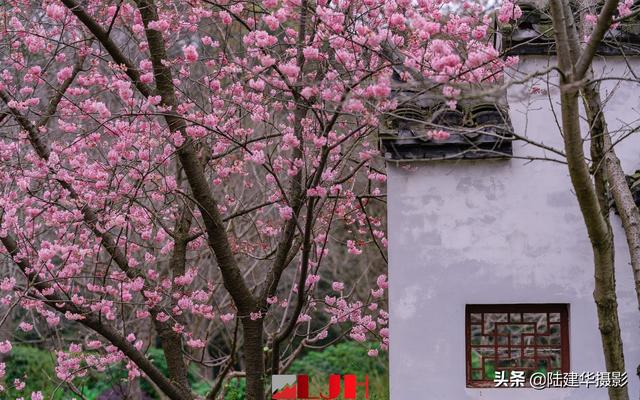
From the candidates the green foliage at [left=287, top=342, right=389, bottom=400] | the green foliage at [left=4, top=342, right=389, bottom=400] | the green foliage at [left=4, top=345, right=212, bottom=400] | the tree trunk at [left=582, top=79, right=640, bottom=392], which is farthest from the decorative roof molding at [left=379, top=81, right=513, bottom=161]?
the green foliage at [left=4, top=345, right=212, bottom=400]

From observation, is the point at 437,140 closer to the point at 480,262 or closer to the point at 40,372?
the point at 480,262

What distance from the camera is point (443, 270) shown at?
5.94m

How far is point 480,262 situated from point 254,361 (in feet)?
6.27

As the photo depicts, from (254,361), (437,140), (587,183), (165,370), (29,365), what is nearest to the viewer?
(587,183)

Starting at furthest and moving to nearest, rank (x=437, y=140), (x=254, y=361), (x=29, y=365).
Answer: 1. (x=29, y=365)
2. (x=254, y=361)
3. (x=437, y=140)

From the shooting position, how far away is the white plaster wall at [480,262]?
19.3 ft

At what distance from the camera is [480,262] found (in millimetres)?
5918

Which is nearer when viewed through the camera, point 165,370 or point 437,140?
point 437,140

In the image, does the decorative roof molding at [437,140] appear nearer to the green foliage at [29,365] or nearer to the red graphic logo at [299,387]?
the red graphic logo at [299,387]

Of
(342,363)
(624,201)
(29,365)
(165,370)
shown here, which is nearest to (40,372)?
(29,365)

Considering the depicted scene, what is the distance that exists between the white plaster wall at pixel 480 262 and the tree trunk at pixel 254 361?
1.25 meters

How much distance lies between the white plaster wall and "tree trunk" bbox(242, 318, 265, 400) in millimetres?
1249

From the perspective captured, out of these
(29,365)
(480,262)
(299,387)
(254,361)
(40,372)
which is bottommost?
(299,387)

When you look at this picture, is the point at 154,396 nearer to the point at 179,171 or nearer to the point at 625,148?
the point at 179,171
